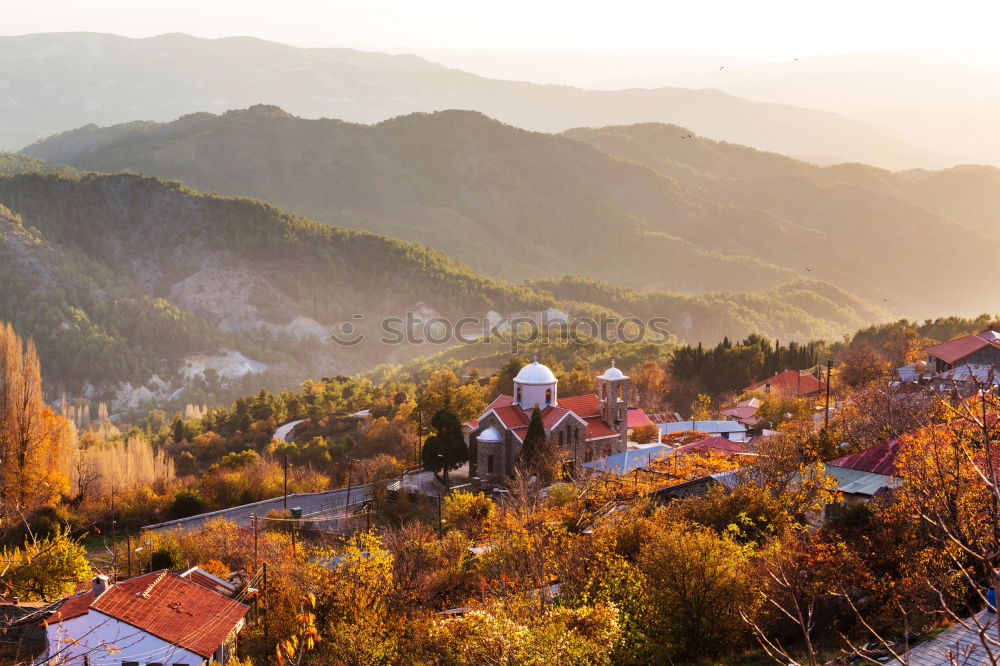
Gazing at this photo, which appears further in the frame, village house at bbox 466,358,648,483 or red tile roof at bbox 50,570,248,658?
village house at bbox 466,358,648,483

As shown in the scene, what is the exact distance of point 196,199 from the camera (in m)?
150

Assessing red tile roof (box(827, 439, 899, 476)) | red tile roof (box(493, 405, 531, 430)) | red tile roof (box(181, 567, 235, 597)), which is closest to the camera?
red tile roof (box(827, 439, 899, 476))

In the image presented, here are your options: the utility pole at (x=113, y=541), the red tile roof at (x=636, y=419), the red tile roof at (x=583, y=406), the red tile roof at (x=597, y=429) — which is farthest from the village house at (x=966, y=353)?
the utility pole at (x=113, y=541)

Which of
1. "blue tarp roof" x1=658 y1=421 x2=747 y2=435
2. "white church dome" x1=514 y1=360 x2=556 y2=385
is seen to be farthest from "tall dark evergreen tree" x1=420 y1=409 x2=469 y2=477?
"blue tarp roof" x1=658 y1=421 x2=747 y2=435

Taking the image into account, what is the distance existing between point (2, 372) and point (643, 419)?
29.8 m

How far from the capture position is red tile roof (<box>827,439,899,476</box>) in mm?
25547

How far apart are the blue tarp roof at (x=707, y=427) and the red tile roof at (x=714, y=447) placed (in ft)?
19.3

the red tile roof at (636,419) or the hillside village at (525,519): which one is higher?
the hillside village at (525,519)

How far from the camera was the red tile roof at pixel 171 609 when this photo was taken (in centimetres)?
Result: 2194

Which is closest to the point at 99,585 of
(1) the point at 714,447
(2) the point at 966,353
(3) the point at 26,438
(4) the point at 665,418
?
(3) the point at 26,438

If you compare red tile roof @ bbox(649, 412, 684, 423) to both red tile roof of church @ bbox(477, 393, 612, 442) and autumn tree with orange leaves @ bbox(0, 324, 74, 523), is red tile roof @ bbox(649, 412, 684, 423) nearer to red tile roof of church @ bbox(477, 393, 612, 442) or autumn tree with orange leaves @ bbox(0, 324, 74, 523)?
red tile roof of church @ bbox(477, 393, 612, 442)

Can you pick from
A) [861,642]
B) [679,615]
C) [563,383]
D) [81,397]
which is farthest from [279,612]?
[81,397]

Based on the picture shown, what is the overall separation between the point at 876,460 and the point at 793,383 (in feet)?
102

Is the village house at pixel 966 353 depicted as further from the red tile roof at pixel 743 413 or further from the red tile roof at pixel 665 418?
the red tile roof at pixel 665 418
